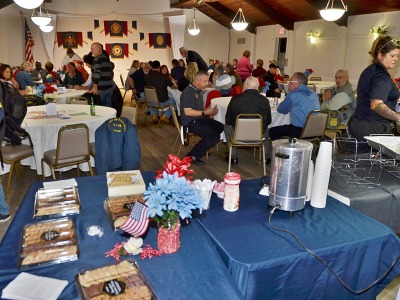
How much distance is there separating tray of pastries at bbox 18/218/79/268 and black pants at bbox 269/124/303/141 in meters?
3.32

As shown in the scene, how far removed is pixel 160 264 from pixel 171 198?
25 centimetres

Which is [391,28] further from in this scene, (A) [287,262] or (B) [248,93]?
(A) [287,262]

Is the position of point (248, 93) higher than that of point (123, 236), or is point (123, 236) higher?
point (248, 93)

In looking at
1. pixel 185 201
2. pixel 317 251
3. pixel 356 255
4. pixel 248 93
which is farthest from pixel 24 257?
pixel 248 93

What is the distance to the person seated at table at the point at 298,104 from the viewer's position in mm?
4172

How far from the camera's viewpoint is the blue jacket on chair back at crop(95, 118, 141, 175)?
3.00 meters

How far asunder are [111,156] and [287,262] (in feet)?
6.65

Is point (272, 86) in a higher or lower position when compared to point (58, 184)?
higher

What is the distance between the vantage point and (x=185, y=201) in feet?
3.96

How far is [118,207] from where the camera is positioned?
160 cm

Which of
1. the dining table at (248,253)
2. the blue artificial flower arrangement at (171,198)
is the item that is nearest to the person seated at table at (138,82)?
the dining table at (248,253)

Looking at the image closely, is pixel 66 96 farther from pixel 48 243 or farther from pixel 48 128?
pixel 48 243

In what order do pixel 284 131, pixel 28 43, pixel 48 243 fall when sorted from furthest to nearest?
pixel 28 43 < pixel 284 131 < pixel 48 243

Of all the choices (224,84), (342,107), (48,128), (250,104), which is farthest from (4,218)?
(224,84)
